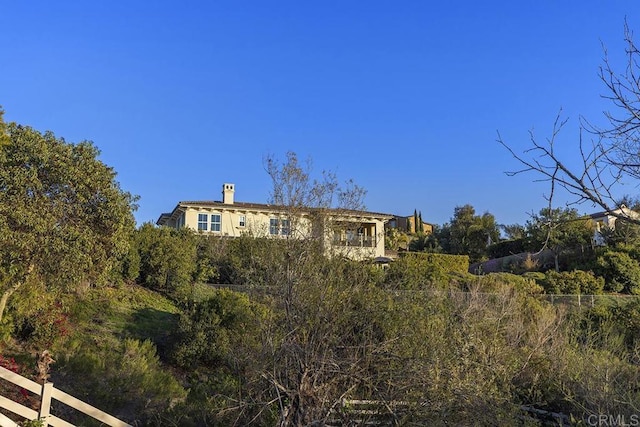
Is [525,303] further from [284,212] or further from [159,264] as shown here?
[159,264]

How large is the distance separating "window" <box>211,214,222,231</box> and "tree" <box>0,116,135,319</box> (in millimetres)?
21608

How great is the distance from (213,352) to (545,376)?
809cm

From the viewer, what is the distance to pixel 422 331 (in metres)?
7.63

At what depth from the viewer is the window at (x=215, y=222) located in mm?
33094

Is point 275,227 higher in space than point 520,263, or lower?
lower

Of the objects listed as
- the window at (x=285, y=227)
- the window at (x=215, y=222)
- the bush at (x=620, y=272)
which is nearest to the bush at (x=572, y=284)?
the bush at (x=620, y=272)

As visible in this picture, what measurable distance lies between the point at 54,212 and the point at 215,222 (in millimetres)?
23005

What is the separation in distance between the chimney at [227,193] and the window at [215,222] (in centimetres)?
165

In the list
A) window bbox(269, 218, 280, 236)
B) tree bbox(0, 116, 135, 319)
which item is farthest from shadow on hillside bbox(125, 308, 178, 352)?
window bbox(269, 218, 280, 236)

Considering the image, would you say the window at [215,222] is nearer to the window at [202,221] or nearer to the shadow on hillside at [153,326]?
the window at [202,221]

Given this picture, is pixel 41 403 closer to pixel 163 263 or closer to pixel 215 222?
pixel 163 263

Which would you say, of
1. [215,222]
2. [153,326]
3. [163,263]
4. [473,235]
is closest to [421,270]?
[163,263]

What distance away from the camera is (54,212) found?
1027 cm

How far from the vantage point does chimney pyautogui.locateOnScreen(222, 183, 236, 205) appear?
34.7 m
